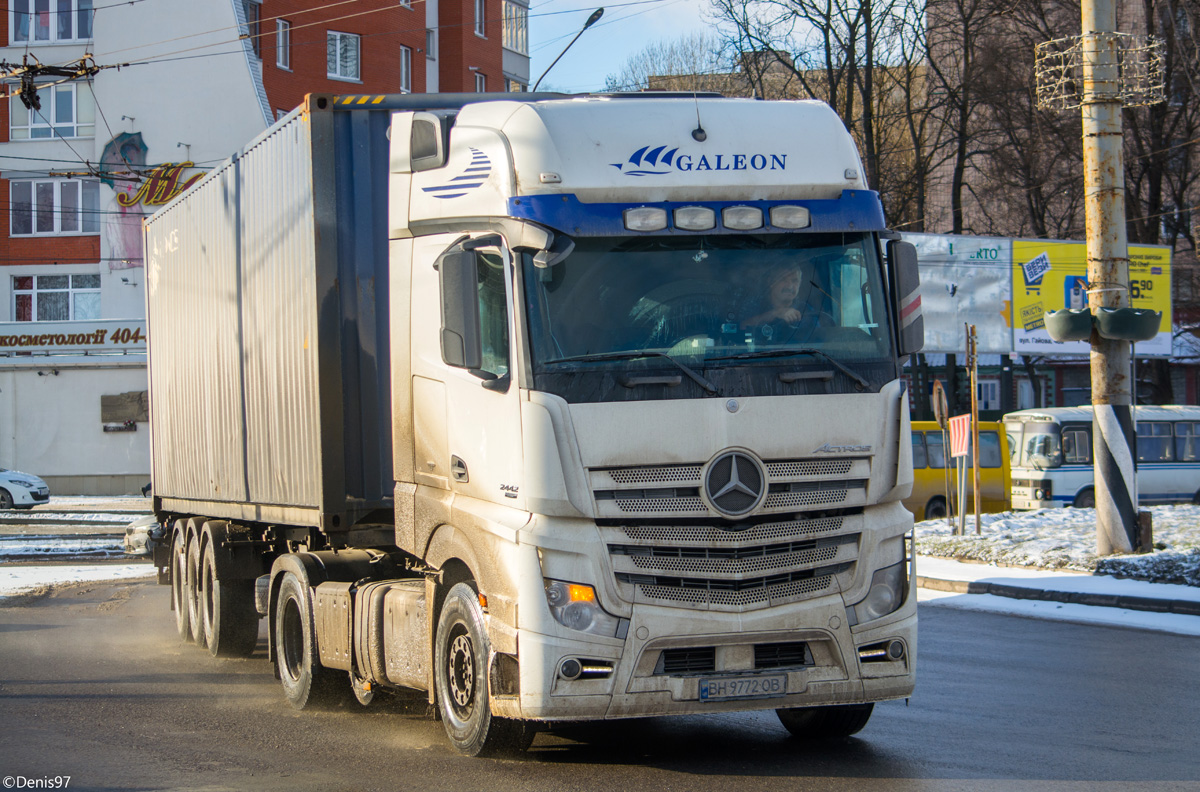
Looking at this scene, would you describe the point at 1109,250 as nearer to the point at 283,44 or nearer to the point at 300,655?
the point at 300,655

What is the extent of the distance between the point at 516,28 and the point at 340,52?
13504 mm

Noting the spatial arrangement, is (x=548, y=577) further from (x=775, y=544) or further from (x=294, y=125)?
(x=294, y=125)

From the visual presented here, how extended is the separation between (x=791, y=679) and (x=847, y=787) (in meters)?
0.54

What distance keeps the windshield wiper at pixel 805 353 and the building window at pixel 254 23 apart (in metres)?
39.4

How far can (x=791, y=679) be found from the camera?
21.0 feet

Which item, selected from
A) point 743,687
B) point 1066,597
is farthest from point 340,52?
point 743,687

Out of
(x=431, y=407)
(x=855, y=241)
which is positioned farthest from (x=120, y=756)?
(x=855, y=241)

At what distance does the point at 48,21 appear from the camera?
141 ft

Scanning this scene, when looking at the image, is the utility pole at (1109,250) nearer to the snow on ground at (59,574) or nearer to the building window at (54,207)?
the snow on ground at (59,574)

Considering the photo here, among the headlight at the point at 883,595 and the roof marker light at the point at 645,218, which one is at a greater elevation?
the roof marker light at the point at 645,218

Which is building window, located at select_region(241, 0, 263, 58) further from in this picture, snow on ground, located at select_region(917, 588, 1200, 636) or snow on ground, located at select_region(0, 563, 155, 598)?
snow on ground, located at select_region(917, 588, 1200, 636)

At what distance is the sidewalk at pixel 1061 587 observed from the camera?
13.4 metres

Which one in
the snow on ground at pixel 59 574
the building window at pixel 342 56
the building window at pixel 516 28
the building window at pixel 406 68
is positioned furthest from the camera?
the building window at pixel 516 28

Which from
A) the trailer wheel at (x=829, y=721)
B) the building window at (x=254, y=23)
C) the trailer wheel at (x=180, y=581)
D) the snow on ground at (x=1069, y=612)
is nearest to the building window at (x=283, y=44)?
the building window at (x=254, y=23)
